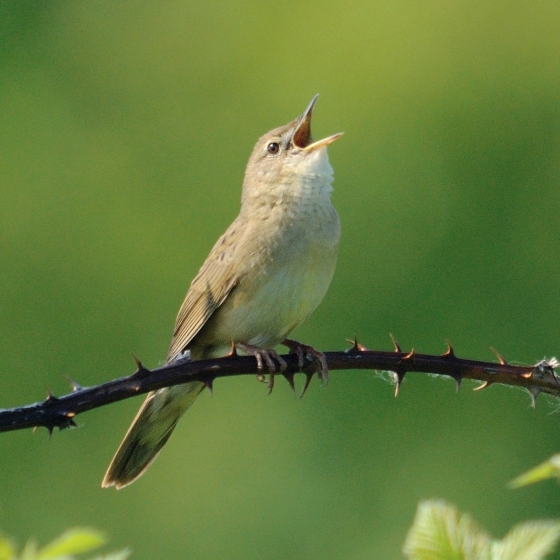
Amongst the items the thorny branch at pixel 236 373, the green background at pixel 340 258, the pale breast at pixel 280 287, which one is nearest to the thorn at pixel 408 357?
the thorny branch at pixel 236 373

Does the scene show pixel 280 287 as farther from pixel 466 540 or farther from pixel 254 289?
pixel 466 540

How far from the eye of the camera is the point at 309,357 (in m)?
3.43

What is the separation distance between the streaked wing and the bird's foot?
1.12ft

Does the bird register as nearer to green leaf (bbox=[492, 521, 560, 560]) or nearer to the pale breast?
the pale breast

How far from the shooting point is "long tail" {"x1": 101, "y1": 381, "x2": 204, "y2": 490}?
3877mm

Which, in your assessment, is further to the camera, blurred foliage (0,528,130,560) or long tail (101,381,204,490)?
long tail (101,381,204,490)

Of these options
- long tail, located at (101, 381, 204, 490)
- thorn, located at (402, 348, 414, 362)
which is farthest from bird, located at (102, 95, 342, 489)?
thorn, located at (402, 348, 414, 362)

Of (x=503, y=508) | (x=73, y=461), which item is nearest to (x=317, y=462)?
(x=503, y=508)

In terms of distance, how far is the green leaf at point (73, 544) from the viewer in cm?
120

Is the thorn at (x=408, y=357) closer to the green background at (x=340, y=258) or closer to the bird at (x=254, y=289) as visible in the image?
the bird at (x=254, y=289)

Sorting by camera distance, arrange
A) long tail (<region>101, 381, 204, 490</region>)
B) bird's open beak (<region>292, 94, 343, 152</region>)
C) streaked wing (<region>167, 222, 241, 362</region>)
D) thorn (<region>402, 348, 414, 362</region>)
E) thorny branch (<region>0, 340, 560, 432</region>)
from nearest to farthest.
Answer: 1. thorny branch (<region>0, 340, 560, 432</region>)
2. thorn (<region>402, 348, 414, 362</region>)
3. long tail (<region>101, 381, 204, 490</region>)
4. streaked wing (<region>167, 222, 241, 362</region>)
5. bird's open beak (<region>292, 94, 343, 152</region>)

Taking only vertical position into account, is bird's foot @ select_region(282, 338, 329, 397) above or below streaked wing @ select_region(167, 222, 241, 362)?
below

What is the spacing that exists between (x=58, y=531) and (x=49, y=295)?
6.82 feet

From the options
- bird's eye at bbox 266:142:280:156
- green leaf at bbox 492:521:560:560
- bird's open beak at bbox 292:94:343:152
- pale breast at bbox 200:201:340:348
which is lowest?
green leaf at bbox 492:521:560:560
